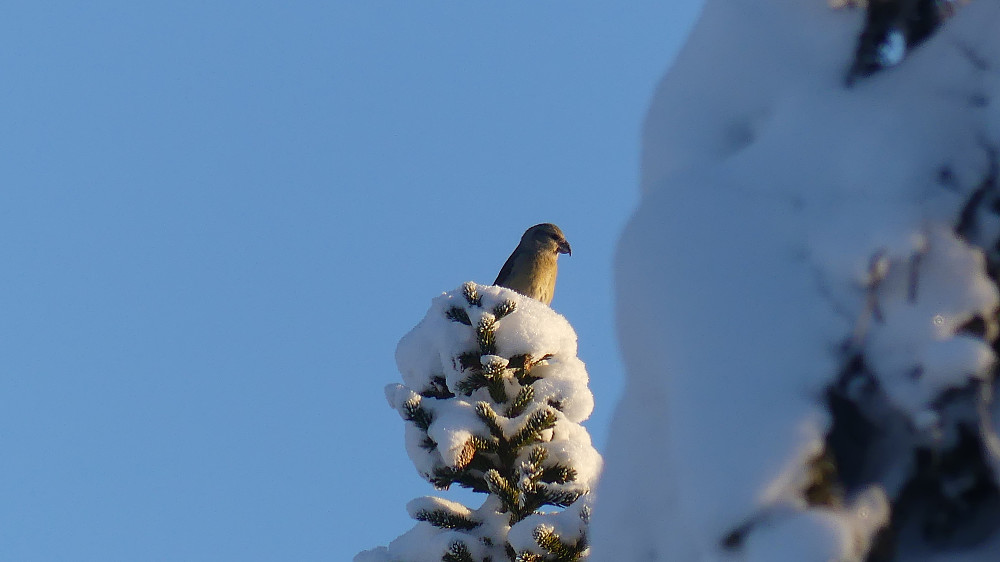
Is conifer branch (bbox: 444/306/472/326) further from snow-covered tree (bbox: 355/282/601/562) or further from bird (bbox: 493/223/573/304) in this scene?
bird (bbox: 493/223/573/304)

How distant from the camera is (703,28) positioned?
7.64ft

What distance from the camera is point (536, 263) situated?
36.9 ft

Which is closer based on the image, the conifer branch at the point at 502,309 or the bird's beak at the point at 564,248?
the conifer branch at the point at 502,309

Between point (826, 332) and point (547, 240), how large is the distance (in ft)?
31.5

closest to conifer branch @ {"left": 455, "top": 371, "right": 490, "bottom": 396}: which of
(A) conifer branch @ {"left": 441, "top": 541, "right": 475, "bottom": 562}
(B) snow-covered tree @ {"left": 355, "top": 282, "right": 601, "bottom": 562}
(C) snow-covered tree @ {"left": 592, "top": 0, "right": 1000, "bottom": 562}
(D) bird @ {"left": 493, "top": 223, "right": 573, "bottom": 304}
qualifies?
(B) snow-covered tree @ {"left": 355, "top": 282, "right": 601, "bottom": 562}

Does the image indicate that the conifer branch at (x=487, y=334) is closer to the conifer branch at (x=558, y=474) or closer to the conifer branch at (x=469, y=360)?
the conifer branch at (x=469, y=360)

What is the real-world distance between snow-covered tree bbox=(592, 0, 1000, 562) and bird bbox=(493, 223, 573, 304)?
9.01m

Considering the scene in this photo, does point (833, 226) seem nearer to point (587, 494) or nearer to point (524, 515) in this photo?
point (587, 494)

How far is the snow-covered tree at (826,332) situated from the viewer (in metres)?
1.70

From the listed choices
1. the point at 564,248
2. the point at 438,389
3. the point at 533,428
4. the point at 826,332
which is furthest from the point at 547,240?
the point at 826,332

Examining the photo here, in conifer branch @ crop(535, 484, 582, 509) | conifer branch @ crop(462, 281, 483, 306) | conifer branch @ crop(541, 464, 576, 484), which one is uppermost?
conifer branch @ crop(462, 281, 483, 306)

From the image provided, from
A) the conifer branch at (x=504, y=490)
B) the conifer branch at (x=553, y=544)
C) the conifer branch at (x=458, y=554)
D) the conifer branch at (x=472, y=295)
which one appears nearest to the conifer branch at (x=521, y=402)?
the conifer branch at (x=504, y=490)

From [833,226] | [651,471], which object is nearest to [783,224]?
[833,226]

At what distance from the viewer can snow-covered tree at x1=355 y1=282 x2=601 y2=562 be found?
3.94 metres
